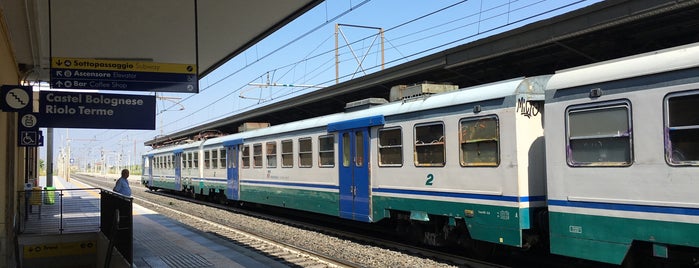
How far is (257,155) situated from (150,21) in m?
7.25

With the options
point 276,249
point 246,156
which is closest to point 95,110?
point 276,249

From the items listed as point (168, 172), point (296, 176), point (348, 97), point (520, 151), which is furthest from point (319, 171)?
point (168, 172)

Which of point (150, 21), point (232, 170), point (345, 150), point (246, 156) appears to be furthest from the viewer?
point (232, 170)

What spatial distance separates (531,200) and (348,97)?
41.0 ft

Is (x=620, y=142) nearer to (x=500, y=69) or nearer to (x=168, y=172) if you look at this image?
(x=500, y=69)

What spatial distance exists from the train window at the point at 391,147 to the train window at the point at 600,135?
3.69 metres

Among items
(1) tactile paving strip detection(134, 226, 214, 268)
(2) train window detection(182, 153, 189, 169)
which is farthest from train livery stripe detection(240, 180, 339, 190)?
(2) train window detection(182, 153, 189, 169)

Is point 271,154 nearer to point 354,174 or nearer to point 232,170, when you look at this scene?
point 232,170

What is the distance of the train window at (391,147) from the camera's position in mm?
9781

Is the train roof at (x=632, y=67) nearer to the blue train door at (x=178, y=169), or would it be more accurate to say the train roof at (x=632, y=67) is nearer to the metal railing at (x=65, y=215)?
the metal railing at (x=65, y=215)

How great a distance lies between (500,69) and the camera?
1341 centimetres

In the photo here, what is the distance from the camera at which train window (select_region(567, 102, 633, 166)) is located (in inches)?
237

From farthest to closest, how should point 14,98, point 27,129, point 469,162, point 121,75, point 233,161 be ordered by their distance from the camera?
point 233,161 < point 27,129 < point 121,75 < point 469,162 < point 14,98

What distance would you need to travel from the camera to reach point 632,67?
601 cm
